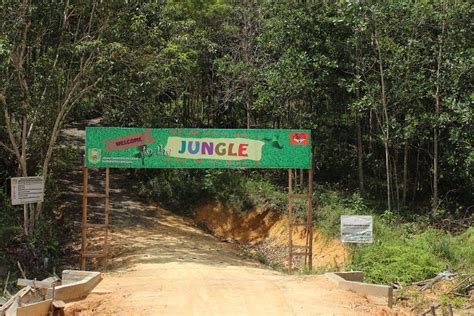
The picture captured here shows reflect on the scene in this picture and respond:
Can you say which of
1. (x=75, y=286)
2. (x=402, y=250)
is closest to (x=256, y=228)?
(x=402, y=250)

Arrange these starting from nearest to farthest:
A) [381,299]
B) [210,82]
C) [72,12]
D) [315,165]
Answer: [381,299]
[72,12]
[315,165]
[210,82]

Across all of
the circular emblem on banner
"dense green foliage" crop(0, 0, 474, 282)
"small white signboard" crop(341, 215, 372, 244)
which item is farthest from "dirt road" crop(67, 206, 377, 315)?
the circular emblem on banner

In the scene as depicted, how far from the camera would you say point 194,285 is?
960 cm

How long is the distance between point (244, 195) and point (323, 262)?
4781 millimetres

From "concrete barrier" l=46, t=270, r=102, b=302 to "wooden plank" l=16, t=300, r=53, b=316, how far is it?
0.38m

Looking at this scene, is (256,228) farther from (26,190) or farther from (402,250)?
(26,190)

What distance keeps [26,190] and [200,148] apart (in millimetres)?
3968

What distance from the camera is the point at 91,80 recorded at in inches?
521

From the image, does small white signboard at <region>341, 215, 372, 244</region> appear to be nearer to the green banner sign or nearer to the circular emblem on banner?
the green banner sign

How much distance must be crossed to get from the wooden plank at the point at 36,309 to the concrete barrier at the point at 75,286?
0.38 m

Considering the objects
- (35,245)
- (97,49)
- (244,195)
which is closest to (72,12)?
(97,49)

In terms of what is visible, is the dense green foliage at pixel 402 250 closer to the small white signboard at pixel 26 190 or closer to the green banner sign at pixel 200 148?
the green banner sign at pixel 200 148

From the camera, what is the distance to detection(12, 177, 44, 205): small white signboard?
11562 millimetres

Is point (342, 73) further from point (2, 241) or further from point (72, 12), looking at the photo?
point (2, 241)
